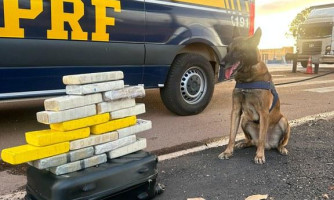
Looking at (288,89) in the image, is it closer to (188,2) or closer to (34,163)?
(188,2)

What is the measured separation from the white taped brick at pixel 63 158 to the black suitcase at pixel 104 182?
8cm

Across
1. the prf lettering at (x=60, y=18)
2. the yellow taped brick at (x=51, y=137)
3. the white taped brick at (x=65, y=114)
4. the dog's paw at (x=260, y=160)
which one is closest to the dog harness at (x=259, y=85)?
the dog's paw at (x=260, y=160)

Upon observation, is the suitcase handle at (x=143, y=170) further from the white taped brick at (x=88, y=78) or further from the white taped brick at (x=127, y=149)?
the white taped brick at (x=88, y=78)

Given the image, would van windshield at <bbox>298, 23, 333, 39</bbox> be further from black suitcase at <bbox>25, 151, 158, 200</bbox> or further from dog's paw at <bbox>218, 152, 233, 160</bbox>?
black suitcase at <bbox>25, 151, 158, 200</bbox>

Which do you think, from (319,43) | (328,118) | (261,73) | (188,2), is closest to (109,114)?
(261,73)

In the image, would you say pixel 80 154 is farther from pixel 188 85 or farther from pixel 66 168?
pixel 188 85

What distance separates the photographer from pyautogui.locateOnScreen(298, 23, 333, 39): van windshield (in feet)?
47.5

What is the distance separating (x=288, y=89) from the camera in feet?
28.0

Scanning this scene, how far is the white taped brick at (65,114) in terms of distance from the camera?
2.07 meters

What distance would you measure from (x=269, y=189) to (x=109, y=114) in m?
1.33

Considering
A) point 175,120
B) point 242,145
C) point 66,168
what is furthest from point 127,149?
point 175,120

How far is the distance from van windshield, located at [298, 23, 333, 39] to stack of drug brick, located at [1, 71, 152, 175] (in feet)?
47.1

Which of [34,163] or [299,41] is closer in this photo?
→ [34,163]

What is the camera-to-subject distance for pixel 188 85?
5.18m
